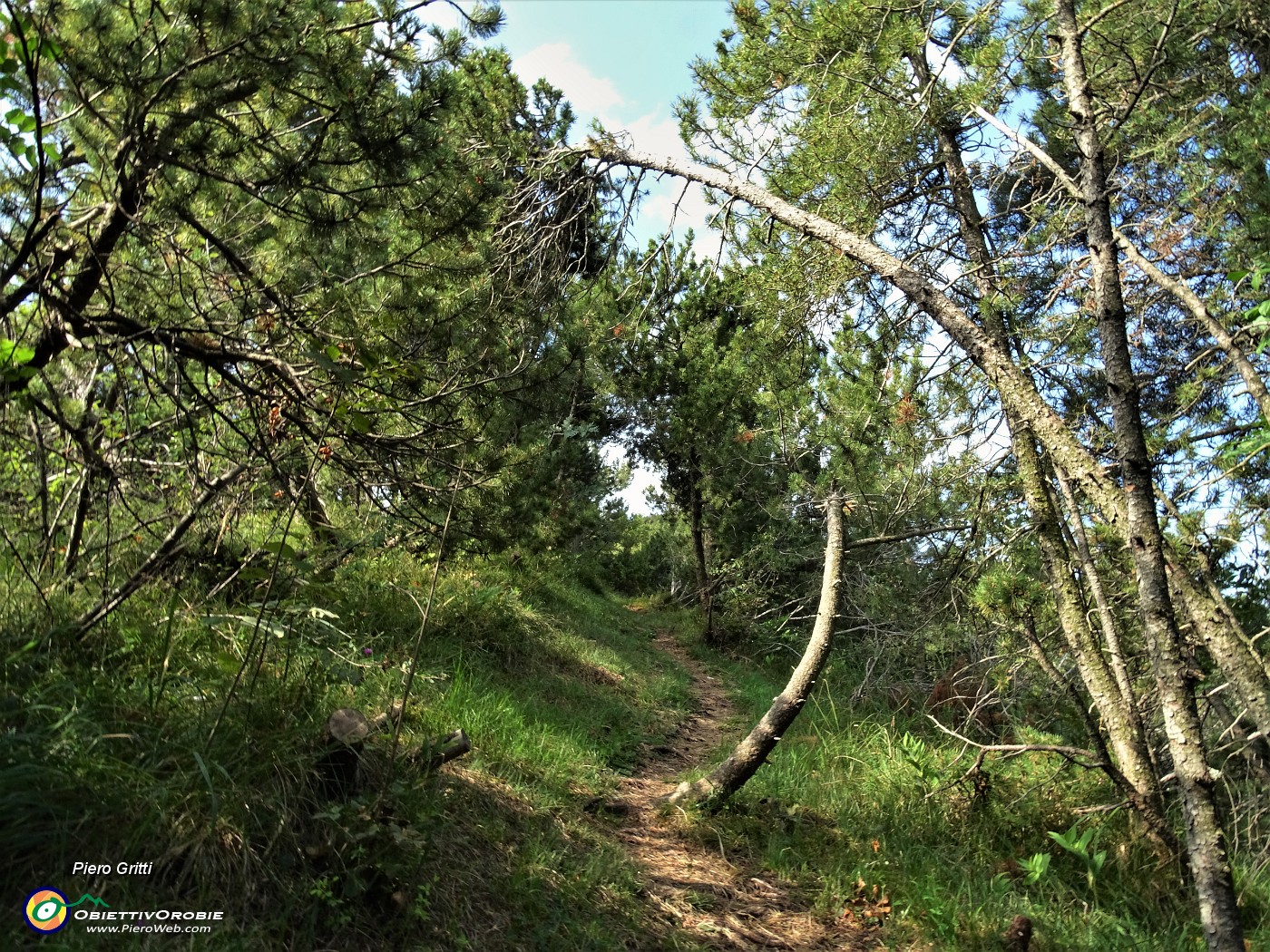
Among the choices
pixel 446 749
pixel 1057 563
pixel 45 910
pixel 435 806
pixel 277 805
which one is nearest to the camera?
pixel 45 910

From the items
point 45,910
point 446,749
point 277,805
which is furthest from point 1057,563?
point 45,910

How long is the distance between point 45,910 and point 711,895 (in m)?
3.00

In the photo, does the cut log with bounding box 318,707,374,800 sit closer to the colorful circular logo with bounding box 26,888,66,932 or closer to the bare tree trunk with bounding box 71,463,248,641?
the colorful circular logo with bounding box 26,888,66,932

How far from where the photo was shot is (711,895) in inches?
145

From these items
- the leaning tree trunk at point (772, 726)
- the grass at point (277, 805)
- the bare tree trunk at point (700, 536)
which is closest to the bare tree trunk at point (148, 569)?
the grass at point (277, 805)

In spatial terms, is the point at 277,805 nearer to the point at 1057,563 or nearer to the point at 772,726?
the point at 772,726

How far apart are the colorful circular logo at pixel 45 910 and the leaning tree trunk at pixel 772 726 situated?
11.6 feet

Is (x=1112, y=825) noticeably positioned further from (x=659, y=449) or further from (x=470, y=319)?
(x=659, y=449)

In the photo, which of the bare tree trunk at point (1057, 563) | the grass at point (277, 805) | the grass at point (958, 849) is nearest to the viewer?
the grass at point (277, 805)

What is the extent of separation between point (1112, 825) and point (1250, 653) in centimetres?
170

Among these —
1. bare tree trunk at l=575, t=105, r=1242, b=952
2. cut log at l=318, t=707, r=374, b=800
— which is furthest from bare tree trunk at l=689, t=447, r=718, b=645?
cut log at l=318, t=707, r=374, b=800

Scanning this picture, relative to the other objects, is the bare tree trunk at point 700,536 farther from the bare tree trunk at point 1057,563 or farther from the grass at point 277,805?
the grass at point 277,805

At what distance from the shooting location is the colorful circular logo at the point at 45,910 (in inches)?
69.1

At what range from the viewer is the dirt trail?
3402 mm
